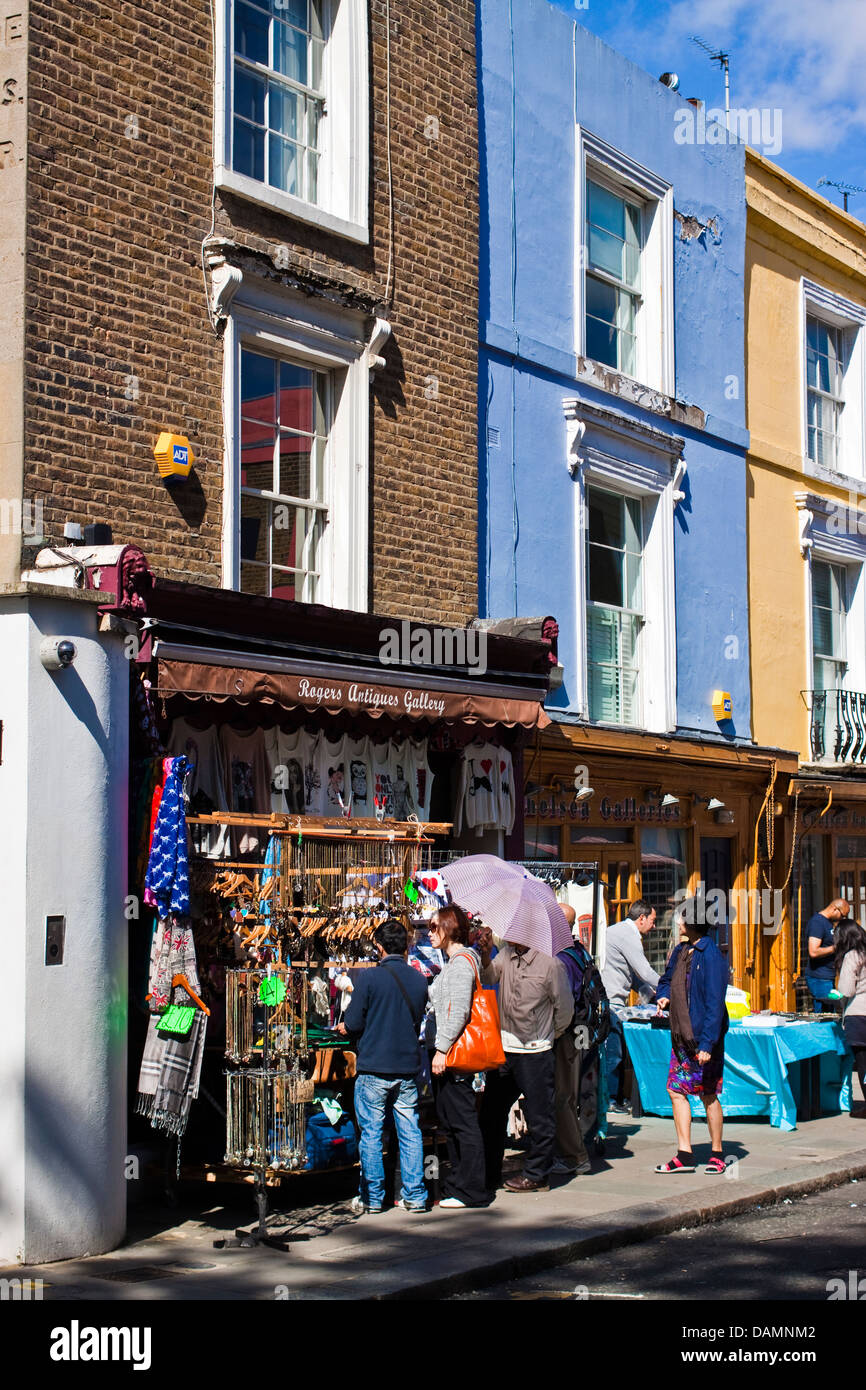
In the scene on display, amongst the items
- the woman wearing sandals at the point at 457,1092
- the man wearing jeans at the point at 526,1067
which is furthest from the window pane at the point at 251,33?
the woman wearing sandals at the point at 457,1092

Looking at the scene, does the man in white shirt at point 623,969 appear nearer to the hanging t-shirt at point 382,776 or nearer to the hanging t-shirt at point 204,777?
the hanging t-shirt at point 382,776

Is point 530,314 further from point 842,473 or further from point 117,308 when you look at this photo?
point 842,473

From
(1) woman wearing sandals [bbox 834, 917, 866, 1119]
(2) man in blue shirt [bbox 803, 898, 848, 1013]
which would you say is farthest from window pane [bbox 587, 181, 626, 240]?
(1) woman wearing sandals [bbox 834, 917, 866, 1119]

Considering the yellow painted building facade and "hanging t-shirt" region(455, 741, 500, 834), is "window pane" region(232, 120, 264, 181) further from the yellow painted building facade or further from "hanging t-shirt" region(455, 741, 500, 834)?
the yellow painted building facade

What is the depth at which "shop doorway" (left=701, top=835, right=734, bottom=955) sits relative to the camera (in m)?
18.7

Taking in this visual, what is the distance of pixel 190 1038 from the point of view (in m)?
9.09

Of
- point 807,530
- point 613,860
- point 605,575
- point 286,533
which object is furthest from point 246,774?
point 807,530

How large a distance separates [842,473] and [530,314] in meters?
8.00

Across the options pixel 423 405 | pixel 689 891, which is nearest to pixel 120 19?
pixel 423 405

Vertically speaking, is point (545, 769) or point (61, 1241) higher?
point (545, 769)

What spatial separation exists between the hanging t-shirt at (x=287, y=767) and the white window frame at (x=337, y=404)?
1389 mm

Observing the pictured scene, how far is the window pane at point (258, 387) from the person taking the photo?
39.9ft

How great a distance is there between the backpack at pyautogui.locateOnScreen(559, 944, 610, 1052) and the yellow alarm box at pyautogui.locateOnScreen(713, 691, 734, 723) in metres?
6.89

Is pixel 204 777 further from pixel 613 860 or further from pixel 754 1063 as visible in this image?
pixel 613 860
